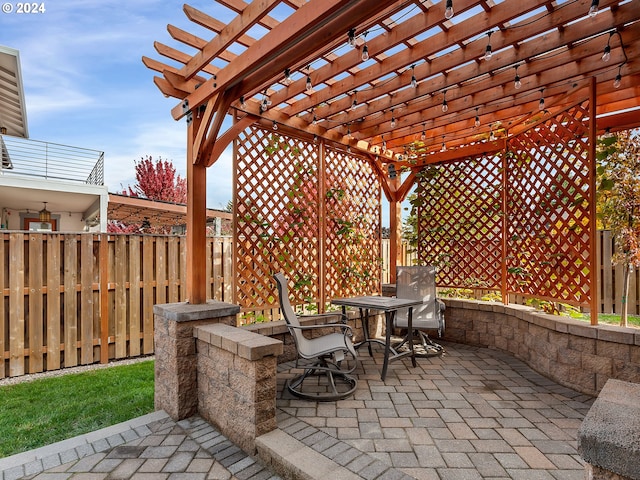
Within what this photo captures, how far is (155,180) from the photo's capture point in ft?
49.9

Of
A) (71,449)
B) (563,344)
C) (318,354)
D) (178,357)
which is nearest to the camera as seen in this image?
(71,449)

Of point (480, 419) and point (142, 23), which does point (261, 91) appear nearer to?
point (142, 23)

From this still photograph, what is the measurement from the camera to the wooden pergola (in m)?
2.20

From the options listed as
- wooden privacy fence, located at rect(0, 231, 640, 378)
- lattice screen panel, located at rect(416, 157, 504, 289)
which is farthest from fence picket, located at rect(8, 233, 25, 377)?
lattice screen panel, located at rect(416, 157, 504, 289)

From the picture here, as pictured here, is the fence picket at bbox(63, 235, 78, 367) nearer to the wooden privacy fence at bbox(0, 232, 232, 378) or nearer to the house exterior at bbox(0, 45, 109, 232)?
the wooden privacy fence at bbox(0, 232, 232, 378)

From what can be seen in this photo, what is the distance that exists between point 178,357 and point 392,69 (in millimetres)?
2882

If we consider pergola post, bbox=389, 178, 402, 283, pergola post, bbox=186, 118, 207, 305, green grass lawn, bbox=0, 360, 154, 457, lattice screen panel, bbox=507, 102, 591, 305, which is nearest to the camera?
green grass lawn, bbox=0, 360, 154, 457

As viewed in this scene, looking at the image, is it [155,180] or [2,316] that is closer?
[2,316]

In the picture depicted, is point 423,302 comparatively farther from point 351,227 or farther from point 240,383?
point 240,383

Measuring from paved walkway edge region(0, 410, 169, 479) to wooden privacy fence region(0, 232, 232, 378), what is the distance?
1752 millimetres

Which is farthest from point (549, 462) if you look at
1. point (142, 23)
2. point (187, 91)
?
point (142, 23)

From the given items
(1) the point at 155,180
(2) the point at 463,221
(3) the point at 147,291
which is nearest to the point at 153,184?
(1) the point at 155,180

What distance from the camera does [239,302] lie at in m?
3.62

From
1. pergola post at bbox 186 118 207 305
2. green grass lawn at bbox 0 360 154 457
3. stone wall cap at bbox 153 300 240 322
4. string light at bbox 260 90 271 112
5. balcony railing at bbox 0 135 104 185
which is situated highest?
balcony railing at bbox 0 135 104 185
